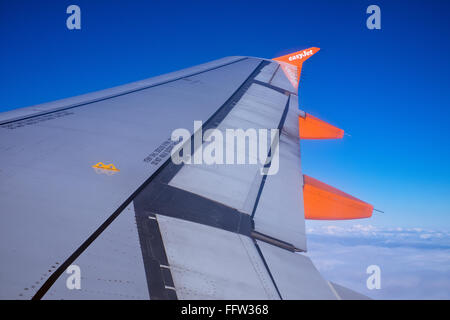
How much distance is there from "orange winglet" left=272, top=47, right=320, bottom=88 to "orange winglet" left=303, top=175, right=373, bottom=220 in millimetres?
3570

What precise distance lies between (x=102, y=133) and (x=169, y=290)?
1.84 metres

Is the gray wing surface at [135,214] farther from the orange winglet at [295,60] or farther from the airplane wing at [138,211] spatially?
the orange winglet at [295,60]

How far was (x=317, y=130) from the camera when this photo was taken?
5328 mm

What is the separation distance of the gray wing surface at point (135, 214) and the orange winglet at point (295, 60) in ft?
12.3

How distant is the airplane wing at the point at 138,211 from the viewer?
121cm

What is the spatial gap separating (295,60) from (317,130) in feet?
8.96

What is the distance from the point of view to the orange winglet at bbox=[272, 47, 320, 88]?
657cm

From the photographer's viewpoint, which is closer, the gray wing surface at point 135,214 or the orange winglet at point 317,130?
the gray wing surface at point 135,214

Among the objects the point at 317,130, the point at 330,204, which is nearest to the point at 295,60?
the point at 317,130

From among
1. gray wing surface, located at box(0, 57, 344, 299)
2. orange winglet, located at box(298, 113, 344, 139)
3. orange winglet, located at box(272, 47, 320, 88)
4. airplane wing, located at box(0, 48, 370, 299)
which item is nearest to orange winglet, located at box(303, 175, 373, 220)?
airplane wing, located at box(0, 48, 370, 299)

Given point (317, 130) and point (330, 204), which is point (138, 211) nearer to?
point (330, 204)

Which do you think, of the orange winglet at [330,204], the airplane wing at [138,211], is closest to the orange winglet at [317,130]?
the airplane wing at [138,211]

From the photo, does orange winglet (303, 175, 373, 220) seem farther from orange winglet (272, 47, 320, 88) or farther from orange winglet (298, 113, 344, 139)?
orange winglet (272, 47, 320, 88)
